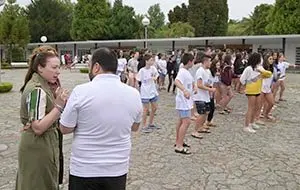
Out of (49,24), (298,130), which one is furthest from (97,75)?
(49,24)

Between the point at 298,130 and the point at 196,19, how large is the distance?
161 feet

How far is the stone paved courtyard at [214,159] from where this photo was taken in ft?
17.5

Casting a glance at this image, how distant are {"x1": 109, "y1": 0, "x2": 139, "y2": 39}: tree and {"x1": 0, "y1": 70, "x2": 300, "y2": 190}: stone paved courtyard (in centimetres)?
3702

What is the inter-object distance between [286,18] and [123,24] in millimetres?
19141

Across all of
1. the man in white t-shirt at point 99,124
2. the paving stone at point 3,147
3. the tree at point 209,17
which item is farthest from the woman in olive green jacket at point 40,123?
the tree at point 209,17

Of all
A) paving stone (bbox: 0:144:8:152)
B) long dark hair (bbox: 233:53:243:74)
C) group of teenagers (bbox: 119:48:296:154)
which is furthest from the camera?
long dark hair (bbox: 233:53:243:74)

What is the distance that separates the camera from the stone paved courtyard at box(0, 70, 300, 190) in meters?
5.34

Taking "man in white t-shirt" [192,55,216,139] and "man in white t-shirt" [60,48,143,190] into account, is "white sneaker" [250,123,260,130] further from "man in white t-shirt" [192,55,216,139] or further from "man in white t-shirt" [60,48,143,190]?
"man in white t-shirt" [60,48,143,190]

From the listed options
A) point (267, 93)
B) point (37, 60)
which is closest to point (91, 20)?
point (267, 93)

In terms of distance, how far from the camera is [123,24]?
151 ft

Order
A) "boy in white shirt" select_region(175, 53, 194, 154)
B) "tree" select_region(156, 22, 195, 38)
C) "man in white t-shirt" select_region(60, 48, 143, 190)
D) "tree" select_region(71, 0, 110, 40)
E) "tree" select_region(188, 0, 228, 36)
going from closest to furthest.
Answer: "man in white t-shirt" select_region(60, 48, 143, 190) → "boy in white shirt" select_region(175, 53, 194, 154) → "tree" select_region(71, 0, 110, 40) → "tree" select_region(156, 22, 195, 38) → "tree" select_region(188, 0, 228, 36)

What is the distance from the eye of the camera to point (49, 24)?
5266 centimetres

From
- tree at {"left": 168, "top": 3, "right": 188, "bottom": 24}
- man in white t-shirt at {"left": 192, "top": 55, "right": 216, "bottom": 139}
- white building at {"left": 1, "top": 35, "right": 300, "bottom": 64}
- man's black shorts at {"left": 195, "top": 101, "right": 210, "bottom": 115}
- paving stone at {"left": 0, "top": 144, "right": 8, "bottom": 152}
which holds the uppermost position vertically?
tree at {"left": 168, "top": 3, "right": 188, "bottom": 24}

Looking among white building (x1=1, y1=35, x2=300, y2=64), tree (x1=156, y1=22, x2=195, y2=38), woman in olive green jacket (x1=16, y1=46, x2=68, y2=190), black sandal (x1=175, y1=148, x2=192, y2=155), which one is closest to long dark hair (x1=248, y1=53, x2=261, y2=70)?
black sandal (x1=175, y1=148, x2=192, y2=155)
